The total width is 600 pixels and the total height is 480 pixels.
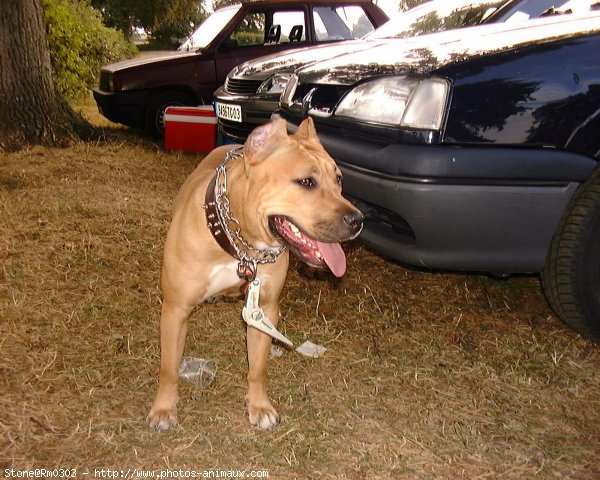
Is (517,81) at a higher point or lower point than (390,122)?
higher

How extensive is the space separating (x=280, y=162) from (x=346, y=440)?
114 centimetres

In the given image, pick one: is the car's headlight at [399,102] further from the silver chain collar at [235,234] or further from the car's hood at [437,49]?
the silver chain collar at [235,234]

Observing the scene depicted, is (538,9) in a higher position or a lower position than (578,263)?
higher

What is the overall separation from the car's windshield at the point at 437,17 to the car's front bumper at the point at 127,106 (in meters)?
4.39

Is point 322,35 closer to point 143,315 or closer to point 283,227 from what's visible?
point 143,315

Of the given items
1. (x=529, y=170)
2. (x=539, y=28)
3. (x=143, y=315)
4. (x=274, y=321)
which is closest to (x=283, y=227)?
(x=274, y=321)

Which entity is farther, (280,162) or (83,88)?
(83,88)

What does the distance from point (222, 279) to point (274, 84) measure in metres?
2.67

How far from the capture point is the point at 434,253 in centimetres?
273

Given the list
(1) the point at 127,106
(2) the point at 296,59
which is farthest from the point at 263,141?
(1) the point at 127,106

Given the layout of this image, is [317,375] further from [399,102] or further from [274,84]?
[274,84]

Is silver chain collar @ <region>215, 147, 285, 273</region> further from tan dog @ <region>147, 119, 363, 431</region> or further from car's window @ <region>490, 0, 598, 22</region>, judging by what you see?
car's window @ <region>490, 0, 598, 22</region>

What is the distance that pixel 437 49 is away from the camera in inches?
119

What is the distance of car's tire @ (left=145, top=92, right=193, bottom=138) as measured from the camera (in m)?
8.40
